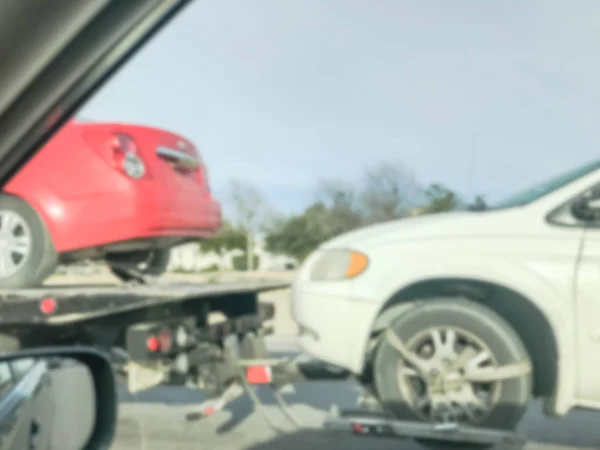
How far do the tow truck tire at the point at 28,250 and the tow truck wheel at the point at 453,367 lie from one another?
4.57ft

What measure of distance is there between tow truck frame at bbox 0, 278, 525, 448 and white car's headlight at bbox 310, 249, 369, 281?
0.46 m

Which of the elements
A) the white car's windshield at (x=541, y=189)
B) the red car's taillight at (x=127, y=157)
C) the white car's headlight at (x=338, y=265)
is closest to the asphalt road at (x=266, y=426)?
the white car's headlight at (x=338, y=265)

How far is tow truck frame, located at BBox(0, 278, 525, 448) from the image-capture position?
3.79 meters

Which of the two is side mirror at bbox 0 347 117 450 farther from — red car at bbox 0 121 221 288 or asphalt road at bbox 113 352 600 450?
asphalt road at bbox 113 352 600 450

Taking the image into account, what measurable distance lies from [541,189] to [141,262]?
1.51m

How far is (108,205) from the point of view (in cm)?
336

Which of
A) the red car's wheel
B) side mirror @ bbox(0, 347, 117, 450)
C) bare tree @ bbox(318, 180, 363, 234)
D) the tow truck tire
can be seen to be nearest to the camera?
side mirror @ bbox(0, 347, 117, 450)

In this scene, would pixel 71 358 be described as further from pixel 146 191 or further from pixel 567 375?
pixel 567 375

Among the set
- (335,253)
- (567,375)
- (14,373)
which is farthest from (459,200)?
(14,373)

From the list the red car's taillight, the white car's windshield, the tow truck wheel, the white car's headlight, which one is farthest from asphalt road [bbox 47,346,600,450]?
the red car's taillight

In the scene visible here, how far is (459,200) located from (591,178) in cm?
41

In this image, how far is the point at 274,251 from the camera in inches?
115

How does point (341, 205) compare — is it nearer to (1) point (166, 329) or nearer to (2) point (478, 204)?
(2) point (478, 204)

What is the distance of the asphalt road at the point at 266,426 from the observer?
10.3 ft
